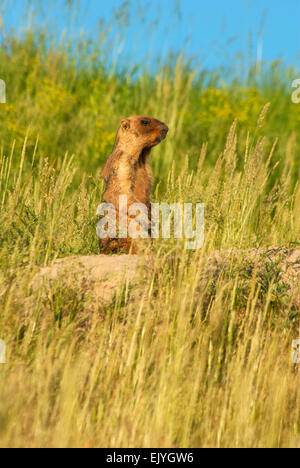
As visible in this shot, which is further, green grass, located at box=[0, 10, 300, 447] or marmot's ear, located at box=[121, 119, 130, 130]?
marmot's ear, located at box=[121, 119, 130, 130]

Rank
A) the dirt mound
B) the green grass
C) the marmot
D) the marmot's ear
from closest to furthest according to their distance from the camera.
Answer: the green grass
the dirt mound
the marmot
the marmot's ear

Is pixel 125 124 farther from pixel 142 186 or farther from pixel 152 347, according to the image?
pixel 152 347

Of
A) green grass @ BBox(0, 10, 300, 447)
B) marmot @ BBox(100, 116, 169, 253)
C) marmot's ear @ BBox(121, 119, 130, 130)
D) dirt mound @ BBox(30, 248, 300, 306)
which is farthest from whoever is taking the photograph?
marmot's ear @ BBox(121, 119, 130, 130)

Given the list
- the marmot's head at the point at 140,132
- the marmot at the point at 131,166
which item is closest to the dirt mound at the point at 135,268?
the marmot at the point at 131,166

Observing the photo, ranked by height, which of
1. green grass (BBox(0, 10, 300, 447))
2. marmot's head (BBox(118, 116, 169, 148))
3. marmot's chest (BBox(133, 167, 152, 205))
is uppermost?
marmot's head (BBox(118, 116, 169, 148))

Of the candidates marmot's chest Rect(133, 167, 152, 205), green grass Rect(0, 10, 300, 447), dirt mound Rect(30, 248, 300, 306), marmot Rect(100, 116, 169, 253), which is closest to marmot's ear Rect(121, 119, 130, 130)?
marmot Rect(100, 116, 169, 253)

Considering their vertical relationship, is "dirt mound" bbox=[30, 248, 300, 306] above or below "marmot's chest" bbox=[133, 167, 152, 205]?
below

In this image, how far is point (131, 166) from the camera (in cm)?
491

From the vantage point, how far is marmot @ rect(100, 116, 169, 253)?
15.8 feet

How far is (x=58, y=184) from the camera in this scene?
16.3ft

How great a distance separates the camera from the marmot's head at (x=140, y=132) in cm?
499

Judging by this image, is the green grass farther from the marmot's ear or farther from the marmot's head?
the marmot's ear

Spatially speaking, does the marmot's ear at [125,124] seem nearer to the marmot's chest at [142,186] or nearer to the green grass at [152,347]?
the marmot's chest at [142,186]

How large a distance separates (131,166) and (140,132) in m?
0.30
